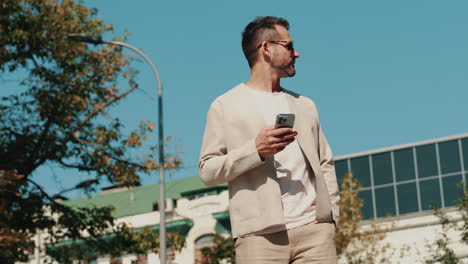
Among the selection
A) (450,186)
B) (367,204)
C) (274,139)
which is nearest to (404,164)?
(367,204)

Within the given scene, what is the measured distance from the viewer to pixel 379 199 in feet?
181

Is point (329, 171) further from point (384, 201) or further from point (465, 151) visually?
point (384, 201)

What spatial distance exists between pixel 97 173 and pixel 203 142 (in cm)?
1849

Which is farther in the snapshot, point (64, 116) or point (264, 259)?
point (64, 116)

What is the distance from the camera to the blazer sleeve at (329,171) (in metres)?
4.76

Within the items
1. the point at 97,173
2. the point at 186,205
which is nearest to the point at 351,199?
the point at 97,173

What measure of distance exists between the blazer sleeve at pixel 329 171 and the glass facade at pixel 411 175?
48.6m

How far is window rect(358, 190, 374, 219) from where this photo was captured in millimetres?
54625

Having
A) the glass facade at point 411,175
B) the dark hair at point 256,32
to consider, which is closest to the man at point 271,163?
the dark hair at point 256,32

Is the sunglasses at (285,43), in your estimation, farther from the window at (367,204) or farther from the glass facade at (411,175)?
the window at (367,204)

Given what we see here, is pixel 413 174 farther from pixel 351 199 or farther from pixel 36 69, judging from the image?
pixel 36 69

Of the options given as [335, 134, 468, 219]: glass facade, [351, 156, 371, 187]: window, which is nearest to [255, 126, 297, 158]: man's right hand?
[335, 134, 468, 219]: glass facade

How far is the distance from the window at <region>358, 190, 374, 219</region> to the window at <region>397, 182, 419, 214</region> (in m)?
1.70

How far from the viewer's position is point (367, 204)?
55.3 metres
